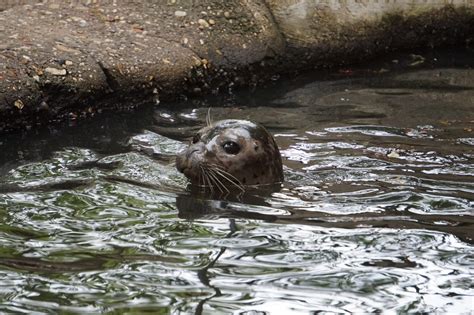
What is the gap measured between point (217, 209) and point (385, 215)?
102 centimetres

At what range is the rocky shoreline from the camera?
23.9 ft

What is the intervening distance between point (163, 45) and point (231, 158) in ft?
7.87

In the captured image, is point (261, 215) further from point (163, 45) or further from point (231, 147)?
point (163, 45)

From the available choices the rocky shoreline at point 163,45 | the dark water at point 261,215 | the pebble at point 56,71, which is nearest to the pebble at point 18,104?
the rocky shoreline at point 163,45

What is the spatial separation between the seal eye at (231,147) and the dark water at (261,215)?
372 millimetres

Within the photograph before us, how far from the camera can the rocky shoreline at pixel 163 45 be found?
23.9 ft

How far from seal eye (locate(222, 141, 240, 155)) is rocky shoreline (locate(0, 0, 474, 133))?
1.88 meters

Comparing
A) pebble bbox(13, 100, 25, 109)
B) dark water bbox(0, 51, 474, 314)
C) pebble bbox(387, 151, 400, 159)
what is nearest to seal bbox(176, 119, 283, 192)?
dark water bbox(0, 51, 474, 314)

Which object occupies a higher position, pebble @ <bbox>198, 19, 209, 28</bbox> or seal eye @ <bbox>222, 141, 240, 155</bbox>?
pebble @ <bbox>198, 19, 209, 28</bbox>

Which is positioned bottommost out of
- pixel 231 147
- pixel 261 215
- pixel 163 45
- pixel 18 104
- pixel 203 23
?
pixel 261 215

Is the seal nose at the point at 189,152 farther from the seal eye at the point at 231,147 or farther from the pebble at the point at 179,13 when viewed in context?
the pebble at the point at 179,13

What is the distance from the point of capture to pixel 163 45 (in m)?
8.20

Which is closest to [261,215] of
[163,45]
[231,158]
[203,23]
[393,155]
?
[231,158]

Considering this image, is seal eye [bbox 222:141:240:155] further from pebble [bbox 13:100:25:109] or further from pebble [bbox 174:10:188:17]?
pebble [bbox 174:10:188:17]
